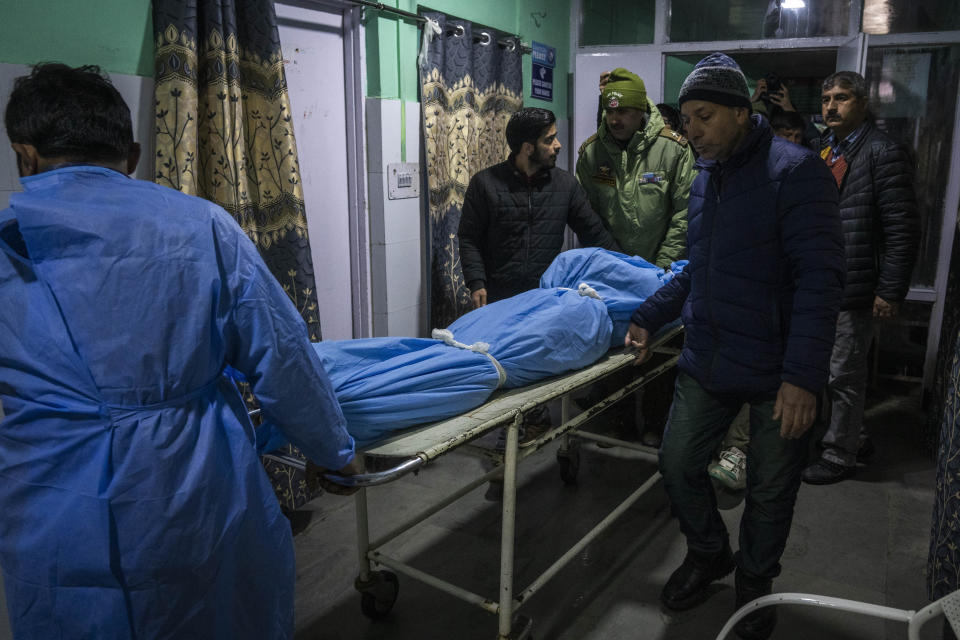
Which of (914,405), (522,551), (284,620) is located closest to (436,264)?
(522,551)

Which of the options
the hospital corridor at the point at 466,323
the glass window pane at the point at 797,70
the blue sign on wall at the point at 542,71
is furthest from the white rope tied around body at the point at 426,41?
the glass window pane at the point at 797,70

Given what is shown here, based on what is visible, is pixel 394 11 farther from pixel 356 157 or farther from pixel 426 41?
pixel 356 157

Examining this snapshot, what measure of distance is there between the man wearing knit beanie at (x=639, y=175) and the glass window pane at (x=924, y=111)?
1712mm

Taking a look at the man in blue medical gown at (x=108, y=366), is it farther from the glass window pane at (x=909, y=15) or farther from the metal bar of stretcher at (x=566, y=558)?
the glass window pane at (x=909, y=15)

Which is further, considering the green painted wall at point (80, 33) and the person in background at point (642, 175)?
the person in background at point (642, 175)

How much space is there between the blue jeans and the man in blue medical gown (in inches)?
50.0

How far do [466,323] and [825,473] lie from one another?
192 centimetres

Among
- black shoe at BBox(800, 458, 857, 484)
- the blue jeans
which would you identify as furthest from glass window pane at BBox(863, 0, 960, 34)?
the blue jeans

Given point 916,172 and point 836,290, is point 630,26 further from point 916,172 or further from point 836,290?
point 836,290

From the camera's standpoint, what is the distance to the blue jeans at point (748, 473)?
6.47 ft

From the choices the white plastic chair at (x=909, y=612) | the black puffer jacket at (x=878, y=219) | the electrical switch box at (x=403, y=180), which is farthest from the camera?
the electrical switch box at (x=403, y=180)

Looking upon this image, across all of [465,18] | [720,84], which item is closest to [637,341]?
[720,84]

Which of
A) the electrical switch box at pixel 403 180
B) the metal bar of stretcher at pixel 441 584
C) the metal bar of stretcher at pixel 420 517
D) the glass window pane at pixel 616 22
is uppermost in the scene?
the glass window pane at pixel 616 22

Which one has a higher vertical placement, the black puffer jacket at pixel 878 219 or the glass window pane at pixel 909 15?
the glass window pane at pixel 909 15
